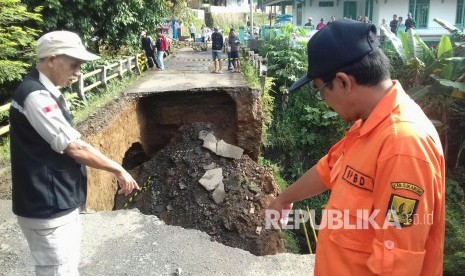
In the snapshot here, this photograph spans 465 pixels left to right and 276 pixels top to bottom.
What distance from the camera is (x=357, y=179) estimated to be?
142cm

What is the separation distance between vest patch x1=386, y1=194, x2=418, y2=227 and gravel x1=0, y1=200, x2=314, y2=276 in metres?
2.33

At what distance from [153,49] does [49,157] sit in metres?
12.1

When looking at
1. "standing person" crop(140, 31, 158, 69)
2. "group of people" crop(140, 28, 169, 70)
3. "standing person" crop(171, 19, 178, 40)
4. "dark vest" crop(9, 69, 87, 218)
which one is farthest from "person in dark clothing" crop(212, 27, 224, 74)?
"standing person" crop(171, 19, 178, 40)

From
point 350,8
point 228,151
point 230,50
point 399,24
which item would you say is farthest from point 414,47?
point 350,8

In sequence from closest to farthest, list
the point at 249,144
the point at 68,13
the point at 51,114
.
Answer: the point at 51,114 → the point at 68,13 → the point at 249,144

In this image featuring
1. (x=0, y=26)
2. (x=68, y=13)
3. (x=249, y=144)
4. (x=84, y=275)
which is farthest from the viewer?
(x=249, y=144)

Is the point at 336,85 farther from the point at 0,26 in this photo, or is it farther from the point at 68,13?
the point at 68,13

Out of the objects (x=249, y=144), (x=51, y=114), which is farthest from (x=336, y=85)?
(x=249, y=144)

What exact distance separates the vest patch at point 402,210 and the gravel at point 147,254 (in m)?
2.33

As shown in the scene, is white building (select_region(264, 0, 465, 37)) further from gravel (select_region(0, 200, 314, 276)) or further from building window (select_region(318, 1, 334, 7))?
gravel (select_region(0, 200, 314, 276))

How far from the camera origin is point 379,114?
4.61ft

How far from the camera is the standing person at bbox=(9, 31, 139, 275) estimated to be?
83.5 inches

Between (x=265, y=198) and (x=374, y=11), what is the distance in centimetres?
1517

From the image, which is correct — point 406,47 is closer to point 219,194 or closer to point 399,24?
point 219,194
